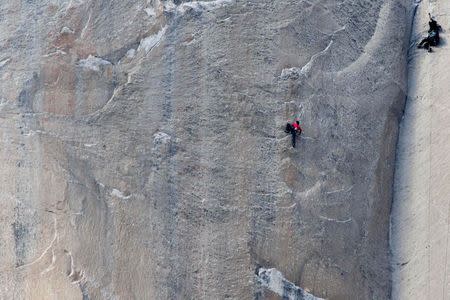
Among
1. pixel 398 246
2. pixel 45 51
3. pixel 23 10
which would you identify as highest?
pixel 23 10

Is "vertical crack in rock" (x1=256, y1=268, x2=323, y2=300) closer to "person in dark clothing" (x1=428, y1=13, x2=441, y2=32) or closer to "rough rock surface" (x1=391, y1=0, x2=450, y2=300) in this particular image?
"rough rock surface" (x1=391, y1=0, x2=450, y2=300)

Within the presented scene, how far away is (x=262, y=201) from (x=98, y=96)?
2.55 meters

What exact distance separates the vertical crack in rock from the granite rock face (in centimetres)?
5

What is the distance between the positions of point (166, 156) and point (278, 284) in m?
2.22

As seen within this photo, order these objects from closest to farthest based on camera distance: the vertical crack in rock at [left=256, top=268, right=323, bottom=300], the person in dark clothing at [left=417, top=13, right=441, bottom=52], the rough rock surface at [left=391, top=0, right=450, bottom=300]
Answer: the vertical crack in rock at [left=256, top=268, right=323, bottom=300], the rough rock surface at [left=391, top=0, right=450, bottom=300], the person in dark clothing at [left=417, top=13, right=441, bottom=52]

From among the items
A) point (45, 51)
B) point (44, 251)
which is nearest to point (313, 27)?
point (45, 51)

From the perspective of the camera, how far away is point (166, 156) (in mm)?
6379

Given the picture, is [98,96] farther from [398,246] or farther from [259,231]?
[398,246]

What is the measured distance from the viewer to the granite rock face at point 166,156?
6344 millimetres

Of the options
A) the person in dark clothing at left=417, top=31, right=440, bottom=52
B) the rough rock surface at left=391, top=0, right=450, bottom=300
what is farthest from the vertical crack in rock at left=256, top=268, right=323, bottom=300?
the person in dark clothing at left=417, top=31, right=440, bottom=52

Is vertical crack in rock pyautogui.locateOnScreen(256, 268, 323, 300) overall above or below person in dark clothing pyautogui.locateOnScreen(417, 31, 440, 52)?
below

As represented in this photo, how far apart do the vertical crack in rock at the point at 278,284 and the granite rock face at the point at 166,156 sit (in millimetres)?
51

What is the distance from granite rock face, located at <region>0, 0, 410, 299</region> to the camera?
6344mm

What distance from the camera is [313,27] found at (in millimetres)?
6727
